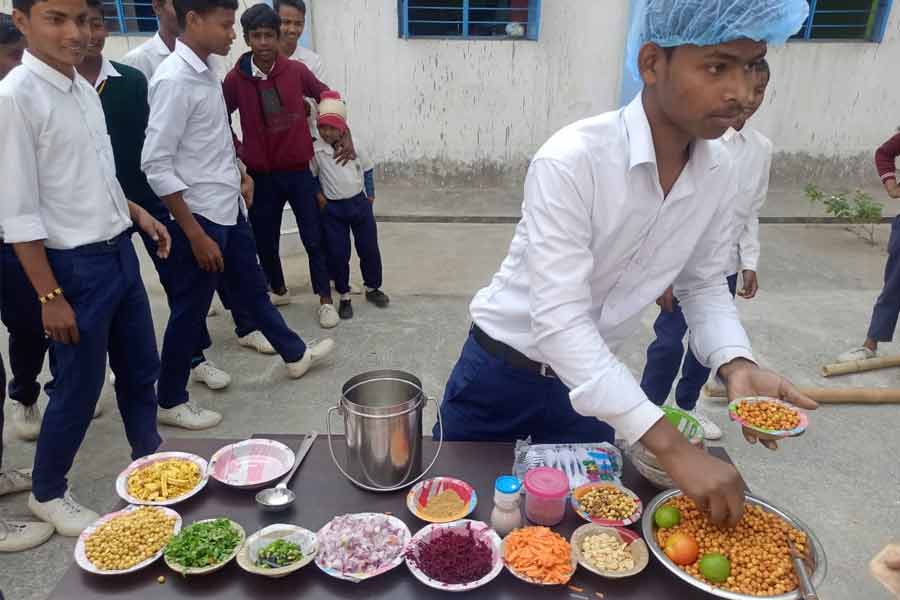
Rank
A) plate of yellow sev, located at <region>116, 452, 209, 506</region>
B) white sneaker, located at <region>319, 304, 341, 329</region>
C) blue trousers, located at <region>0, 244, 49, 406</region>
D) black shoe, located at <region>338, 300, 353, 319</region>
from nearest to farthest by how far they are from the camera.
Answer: plate of yellow sev, located at <region>116, 452, 209, 506</region>, blue trousers, located at <region>0, 244, 49, 406</region>, white sneaker, located at <region>319, 304, 341, 329</region>, black shoe, located at <region>338, 300, 353, 319</region>

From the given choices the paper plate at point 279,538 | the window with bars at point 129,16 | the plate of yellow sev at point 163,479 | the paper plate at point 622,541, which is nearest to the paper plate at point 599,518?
the paper plate at point 622,541

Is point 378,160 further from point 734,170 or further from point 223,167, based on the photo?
point 734,170

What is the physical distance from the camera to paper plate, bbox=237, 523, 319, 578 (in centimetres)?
125

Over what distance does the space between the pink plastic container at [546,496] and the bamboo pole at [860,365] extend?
2891mm

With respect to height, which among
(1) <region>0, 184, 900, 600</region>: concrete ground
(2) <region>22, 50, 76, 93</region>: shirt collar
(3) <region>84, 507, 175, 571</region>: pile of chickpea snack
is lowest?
(1) <region>0, 184, 900, 600</region>: concrete ground

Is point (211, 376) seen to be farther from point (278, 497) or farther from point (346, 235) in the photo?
point (278, 497)

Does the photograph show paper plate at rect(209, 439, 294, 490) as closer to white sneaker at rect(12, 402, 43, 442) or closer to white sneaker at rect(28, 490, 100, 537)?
white sneaker at rect(28, 490, 100, 537)

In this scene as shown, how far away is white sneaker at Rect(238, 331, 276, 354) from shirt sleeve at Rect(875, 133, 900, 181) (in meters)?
3.65

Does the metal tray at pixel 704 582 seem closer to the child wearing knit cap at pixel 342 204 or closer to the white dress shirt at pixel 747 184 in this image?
the white dress shirt at pixel 747 184

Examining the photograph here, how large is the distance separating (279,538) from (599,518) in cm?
69

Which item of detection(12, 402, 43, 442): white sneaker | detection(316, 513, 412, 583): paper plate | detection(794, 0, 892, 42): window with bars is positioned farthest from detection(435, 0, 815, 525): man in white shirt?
detection(794, 0, 892, 42): window with bars

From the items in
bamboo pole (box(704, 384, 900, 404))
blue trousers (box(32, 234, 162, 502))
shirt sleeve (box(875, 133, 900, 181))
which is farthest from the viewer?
shirt sleeve (box(875, 133, 900, 181))

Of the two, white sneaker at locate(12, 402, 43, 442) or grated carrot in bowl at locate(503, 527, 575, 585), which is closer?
grated carrot in bowl at locate(503, 527, 575, 585)

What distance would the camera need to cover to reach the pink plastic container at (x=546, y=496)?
4.50 ft
